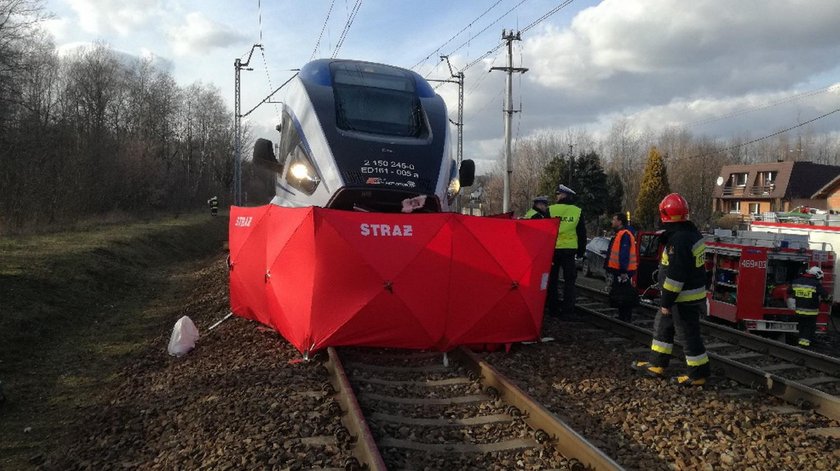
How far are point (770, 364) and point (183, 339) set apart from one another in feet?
25.4

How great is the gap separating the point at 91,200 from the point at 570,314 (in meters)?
31.1

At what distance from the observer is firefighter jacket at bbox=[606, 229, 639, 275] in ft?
31.1

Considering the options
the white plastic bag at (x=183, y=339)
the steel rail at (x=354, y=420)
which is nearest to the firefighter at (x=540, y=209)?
the steel rail at (x=354, y=420)

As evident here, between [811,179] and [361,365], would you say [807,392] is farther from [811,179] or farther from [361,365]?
[811,179]

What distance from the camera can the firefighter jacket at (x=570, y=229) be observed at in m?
9.24

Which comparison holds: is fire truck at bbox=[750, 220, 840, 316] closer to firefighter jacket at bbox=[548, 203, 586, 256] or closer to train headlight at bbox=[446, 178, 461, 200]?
firefighter jacket at bbox=[548, 203, 586, 256]

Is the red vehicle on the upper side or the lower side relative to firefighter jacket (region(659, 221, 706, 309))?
lower

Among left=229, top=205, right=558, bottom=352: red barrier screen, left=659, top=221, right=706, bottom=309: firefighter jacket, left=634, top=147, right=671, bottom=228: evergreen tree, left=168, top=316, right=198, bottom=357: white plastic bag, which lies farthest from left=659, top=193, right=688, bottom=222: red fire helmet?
left=634, top=147, right=671, bottom=228: evergreen tree

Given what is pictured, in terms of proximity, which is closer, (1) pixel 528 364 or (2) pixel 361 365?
(2) pixel 361 365

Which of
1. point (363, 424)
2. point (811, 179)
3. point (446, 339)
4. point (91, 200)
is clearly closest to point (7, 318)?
point (446, 339)

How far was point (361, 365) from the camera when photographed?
6160 millimetres

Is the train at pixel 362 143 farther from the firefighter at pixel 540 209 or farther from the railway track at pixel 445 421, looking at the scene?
the railway track at pixel 445 421

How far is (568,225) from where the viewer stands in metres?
9.25

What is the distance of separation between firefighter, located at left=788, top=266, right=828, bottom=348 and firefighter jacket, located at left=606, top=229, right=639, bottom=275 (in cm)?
275
